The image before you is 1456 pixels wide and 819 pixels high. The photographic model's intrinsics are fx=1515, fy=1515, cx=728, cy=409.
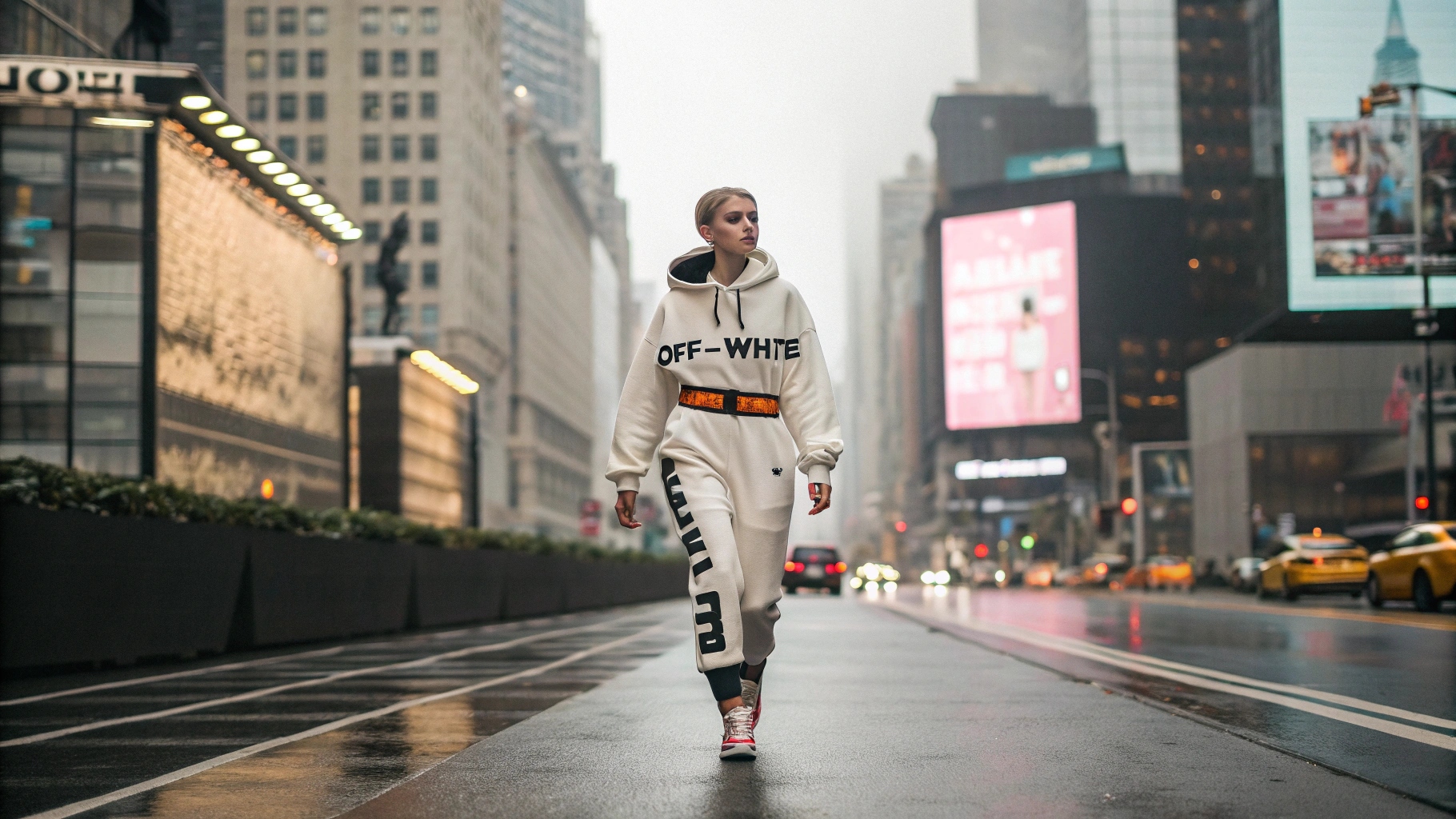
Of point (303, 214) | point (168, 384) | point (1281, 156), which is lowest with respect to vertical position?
point (168, 384)

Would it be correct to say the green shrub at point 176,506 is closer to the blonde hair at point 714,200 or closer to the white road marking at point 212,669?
the white road marking at point 212,669

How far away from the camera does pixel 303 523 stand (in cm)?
1677

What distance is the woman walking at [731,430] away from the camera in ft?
18.0

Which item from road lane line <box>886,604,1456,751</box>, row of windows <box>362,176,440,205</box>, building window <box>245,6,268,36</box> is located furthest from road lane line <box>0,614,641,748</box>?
building window <box>245,6,268,36</box>

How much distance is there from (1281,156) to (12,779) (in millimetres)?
64278

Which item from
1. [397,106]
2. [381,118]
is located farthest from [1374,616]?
[381,118]

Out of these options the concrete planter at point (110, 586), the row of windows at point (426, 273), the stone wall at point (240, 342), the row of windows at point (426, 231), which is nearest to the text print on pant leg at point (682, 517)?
the concrete planter at point (110, 586)

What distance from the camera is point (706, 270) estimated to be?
600cm

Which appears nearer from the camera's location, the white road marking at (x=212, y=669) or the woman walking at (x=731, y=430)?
the woman walking at (x=731, y=430)

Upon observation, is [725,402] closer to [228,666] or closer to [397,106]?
[228,666]

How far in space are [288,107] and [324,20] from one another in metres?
5.63

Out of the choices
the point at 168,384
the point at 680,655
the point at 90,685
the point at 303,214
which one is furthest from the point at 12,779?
the point at 303,214

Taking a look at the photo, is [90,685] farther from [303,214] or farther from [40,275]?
[303,214]

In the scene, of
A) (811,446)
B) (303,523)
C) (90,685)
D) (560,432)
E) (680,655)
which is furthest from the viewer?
(560,432)
